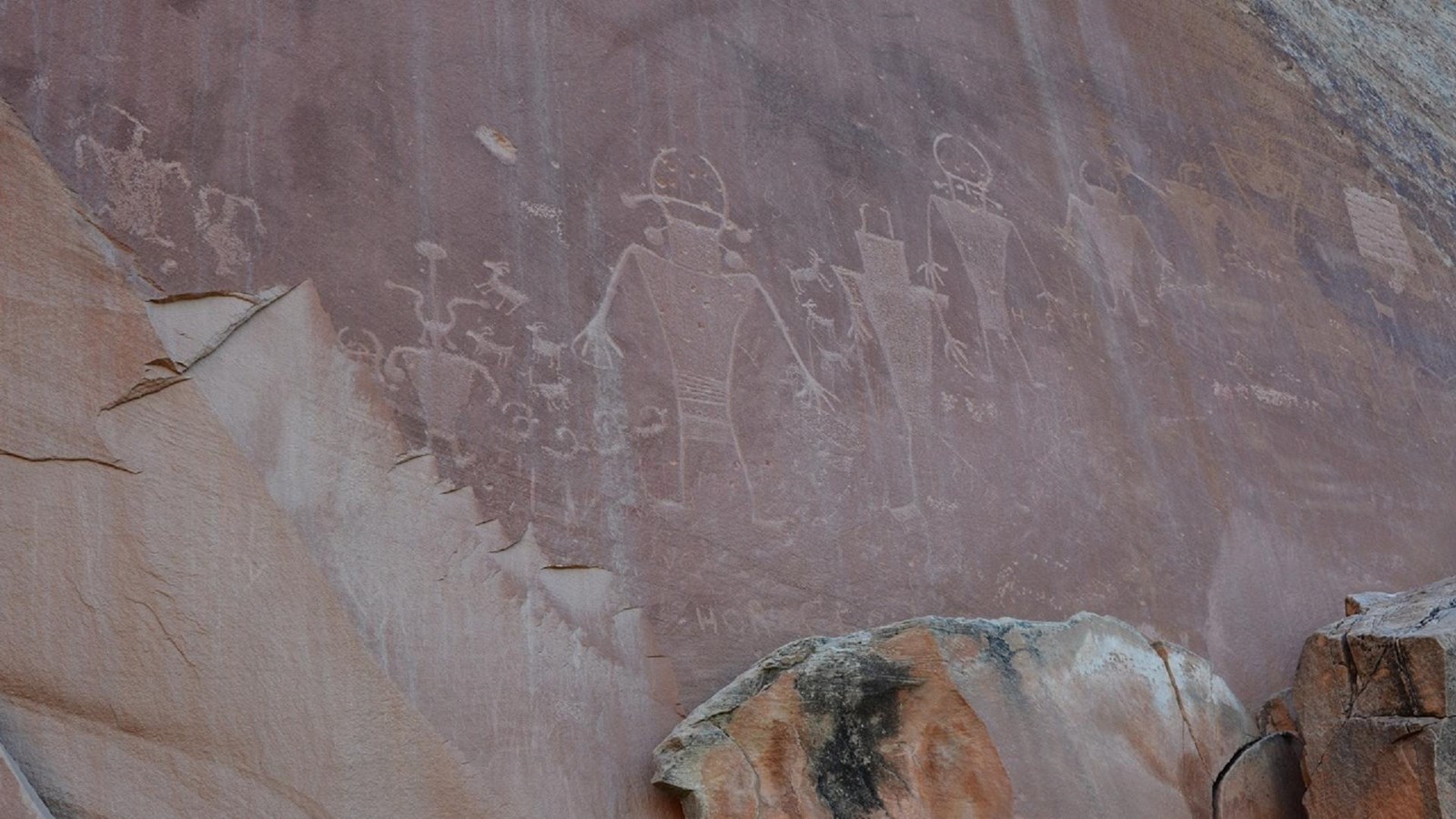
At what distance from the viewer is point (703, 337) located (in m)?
3.75

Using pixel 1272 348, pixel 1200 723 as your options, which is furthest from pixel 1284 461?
pixel 1200 723

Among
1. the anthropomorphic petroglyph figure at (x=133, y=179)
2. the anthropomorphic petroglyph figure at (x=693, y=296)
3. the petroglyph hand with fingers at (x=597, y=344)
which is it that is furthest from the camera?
the anthropomorphic petroglyph figure at (x=693, y=296)

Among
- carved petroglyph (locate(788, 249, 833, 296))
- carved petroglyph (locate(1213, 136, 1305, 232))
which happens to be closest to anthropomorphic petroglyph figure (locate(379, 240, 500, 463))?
carved petroglyph (locate(788, 249, 833, 296))

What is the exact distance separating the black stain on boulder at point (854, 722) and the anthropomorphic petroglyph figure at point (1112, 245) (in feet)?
6.79

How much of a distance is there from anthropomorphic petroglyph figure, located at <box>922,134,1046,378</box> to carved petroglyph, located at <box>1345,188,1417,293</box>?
2168 millimetres

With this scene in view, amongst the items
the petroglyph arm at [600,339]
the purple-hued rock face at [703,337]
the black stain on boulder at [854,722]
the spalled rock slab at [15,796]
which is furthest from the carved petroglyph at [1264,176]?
the spalled rock slab at [15,796]

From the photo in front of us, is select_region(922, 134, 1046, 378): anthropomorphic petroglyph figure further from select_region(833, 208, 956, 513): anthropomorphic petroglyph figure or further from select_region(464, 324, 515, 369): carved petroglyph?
select_region(464, 324, 515, 369): carved petroglyph

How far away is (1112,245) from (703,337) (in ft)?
6.33

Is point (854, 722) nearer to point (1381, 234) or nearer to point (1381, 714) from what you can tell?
point (1381, 714)

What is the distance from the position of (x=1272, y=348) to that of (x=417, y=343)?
336cm

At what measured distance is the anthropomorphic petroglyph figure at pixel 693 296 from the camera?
Result: 3.62m

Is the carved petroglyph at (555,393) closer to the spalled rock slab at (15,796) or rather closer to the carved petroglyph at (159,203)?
the carved petroglyph at (159,203)

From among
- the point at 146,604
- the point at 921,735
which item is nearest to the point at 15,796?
the point at 146,604

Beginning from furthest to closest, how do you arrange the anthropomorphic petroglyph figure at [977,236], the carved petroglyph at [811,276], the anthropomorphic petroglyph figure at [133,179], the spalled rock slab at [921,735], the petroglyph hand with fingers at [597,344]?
the anthropomorphic petroglyph figure at [977,236] → the carved petroglyph at [811,276] → the petroglyph hand with fingers at [597,344] → the spalled rock slab at [921,735] → the anthropomorphic petroglyph figure at [133,179]
